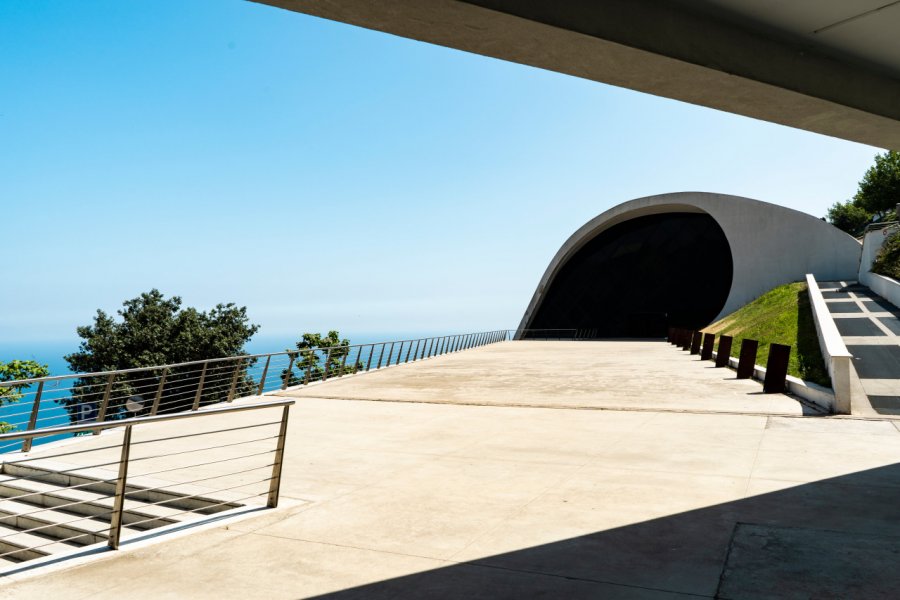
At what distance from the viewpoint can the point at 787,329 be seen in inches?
874

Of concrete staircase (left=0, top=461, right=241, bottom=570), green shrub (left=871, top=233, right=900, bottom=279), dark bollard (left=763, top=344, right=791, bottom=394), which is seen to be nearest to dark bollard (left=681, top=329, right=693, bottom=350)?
green shrub (left=871, top=233, right=900, bottom=279)

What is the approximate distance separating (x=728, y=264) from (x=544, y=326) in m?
15.8

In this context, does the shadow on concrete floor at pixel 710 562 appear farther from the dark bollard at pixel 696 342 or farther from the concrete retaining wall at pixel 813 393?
the dark bollard at pixel 696 342

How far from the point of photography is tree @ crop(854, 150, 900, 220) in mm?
64562

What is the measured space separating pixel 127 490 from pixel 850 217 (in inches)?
3700

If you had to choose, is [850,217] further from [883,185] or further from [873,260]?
[873,260]

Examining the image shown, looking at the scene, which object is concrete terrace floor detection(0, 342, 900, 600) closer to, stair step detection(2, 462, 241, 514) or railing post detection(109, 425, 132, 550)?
railing post detection(109, 425, 132, 550)

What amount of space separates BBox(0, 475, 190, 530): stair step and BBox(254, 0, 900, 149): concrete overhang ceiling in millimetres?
4732

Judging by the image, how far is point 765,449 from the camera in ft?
24.0

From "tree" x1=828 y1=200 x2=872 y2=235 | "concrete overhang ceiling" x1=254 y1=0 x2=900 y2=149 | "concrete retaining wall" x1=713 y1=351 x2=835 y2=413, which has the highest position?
"tree" x1=828 y1=200 x2=872 y2=235

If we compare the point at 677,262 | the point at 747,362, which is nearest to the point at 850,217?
the point at 677,262

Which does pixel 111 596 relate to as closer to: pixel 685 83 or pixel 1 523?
pixel 1 523

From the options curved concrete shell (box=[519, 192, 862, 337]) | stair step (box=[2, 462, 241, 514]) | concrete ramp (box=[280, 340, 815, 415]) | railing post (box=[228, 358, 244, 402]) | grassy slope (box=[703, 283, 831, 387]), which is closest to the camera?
stair step (box=[2, 462, 241, 514])

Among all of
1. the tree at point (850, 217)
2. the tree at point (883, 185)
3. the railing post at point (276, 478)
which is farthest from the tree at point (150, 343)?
the tree at point (850, 217)
